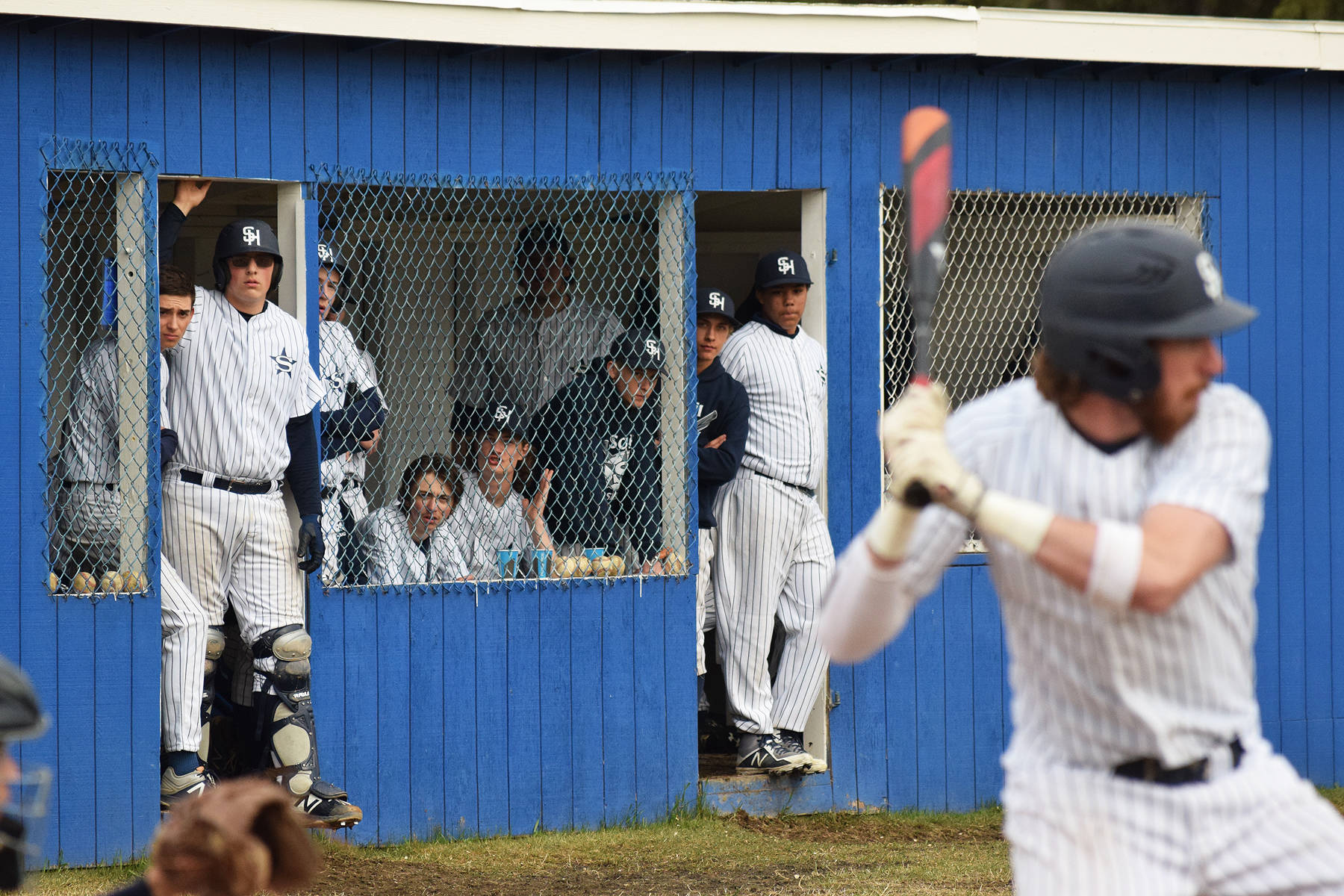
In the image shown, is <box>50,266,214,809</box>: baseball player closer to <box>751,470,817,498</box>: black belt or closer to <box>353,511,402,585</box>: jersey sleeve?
<box>353,511,402,585</box>: jersey sleeve

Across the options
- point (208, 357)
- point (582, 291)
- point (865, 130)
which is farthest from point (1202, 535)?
point (582, 291)

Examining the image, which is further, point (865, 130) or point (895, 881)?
point (865, 130)

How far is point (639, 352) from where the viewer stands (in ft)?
22.9

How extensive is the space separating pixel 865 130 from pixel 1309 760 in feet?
11.5

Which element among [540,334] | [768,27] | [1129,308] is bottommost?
[1129,308]

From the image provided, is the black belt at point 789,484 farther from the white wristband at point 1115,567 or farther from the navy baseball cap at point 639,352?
the white wristband at point 1115,567

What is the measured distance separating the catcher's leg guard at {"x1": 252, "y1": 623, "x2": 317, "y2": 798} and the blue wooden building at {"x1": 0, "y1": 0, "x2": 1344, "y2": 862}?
0.19m

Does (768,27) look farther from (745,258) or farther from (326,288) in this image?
(745,258)

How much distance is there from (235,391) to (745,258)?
172 inches

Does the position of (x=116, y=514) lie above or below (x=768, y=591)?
above

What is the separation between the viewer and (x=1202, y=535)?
2.36 metres

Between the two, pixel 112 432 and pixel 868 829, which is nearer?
pixel 112 432

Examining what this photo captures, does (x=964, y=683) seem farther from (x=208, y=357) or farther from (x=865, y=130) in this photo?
(x=208, y=357)

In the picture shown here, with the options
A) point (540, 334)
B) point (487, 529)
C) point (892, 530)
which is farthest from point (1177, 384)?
point (540, 334)
